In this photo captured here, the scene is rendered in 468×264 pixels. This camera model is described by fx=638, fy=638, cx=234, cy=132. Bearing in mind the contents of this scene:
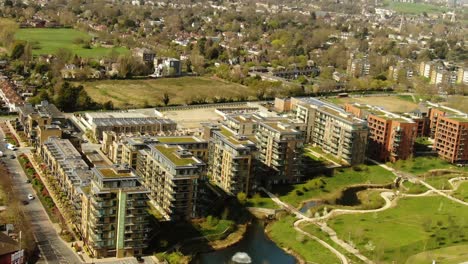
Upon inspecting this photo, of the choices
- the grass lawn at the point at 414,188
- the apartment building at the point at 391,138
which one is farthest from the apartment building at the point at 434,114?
the grass lawn at the point at 414,188

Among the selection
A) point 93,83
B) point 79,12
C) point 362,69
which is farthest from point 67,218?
point 79,12

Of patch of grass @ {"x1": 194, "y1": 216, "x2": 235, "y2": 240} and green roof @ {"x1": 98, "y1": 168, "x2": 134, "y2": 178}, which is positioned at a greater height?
green roof @ {"x1": 98, "y1": 168, "x2": 134, "y2": 178}

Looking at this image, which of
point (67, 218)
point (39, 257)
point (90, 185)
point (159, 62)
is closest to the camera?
point (39, 257)

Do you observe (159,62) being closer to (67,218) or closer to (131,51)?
(131,51)

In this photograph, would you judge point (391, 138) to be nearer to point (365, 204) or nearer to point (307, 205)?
point (365, 204)

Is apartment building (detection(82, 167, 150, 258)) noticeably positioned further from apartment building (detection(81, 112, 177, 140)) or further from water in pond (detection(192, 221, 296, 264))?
apartment building (detection(81, 112, 177, 140))

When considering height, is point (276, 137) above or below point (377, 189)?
above

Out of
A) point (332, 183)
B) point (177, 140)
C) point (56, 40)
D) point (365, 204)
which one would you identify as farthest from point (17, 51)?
point (365, 204)

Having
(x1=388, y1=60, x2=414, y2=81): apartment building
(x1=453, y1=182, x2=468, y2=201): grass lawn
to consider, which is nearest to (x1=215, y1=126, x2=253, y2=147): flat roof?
(x1=453, y1=182, x2=468, y2=201): grass lawn
